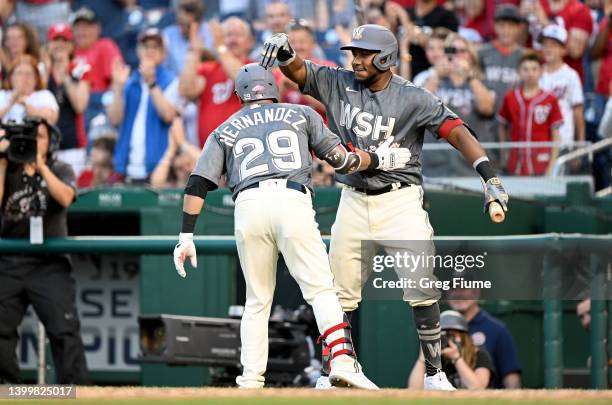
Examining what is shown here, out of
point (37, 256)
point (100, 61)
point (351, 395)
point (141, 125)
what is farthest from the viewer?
point (100, 61)

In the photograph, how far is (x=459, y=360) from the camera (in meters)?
8.48

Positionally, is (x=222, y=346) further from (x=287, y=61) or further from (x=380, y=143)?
(x=287, y=61)

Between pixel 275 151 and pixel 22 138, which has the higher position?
pixel 22 138

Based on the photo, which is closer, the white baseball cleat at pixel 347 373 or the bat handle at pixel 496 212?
the white baseball cleat at pixel 347 373

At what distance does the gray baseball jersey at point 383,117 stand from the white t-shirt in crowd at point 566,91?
3474 millimetres

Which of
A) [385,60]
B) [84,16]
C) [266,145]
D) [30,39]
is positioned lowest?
[266,145]

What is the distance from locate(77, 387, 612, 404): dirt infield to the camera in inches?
243

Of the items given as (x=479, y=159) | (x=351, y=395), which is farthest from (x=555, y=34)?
(x=351, y=395)

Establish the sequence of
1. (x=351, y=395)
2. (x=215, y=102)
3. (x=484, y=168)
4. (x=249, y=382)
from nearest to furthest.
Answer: (x=351, y=395)
(x=249, y=382)
(x=484, y=168)
(x=215, y=102)

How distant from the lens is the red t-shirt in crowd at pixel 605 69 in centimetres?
1118

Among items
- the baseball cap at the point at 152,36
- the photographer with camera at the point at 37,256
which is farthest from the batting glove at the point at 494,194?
the baseball cap at the point at 152,36

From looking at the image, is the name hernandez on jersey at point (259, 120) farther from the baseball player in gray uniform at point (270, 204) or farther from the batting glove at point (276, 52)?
the batting glove at point (276, 52)

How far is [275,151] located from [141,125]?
14.6ft

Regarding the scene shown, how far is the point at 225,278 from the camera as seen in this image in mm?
10281
